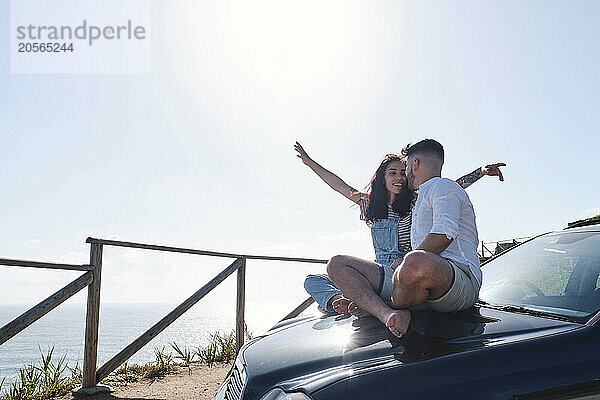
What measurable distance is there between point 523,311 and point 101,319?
3.91 m

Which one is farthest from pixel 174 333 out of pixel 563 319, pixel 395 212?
pixel 563 319

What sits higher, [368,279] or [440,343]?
[368,279]

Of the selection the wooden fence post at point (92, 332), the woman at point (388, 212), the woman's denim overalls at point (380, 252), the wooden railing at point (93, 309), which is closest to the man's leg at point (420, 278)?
A: the woman's denim overalls at point (380, 252)

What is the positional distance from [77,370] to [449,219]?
4388 mm

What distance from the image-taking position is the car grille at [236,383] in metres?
2.20

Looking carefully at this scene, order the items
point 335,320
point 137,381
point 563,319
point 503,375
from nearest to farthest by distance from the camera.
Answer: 1. point 503,375
2. point 563,319
3. point 335,320
4. point 137,381

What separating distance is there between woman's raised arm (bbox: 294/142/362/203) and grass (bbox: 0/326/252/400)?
291 centimetres

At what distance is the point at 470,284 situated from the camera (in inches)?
99.6

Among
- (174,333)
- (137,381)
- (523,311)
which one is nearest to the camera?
(523,311)

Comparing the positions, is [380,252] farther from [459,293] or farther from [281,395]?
[281,395]

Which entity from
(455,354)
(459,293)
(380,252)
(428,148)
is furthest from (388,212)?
(455,354)

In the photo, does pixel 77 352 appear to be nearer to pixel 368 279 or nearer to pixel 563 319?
pixel 368 279

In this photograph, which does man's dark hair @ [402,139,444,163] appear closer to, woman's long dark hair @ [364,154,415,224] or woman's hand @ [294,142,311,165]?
woman's long dark hair @ [364,154,415,224]

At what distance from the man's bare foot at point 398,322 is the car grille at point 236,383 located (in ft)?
2.16
